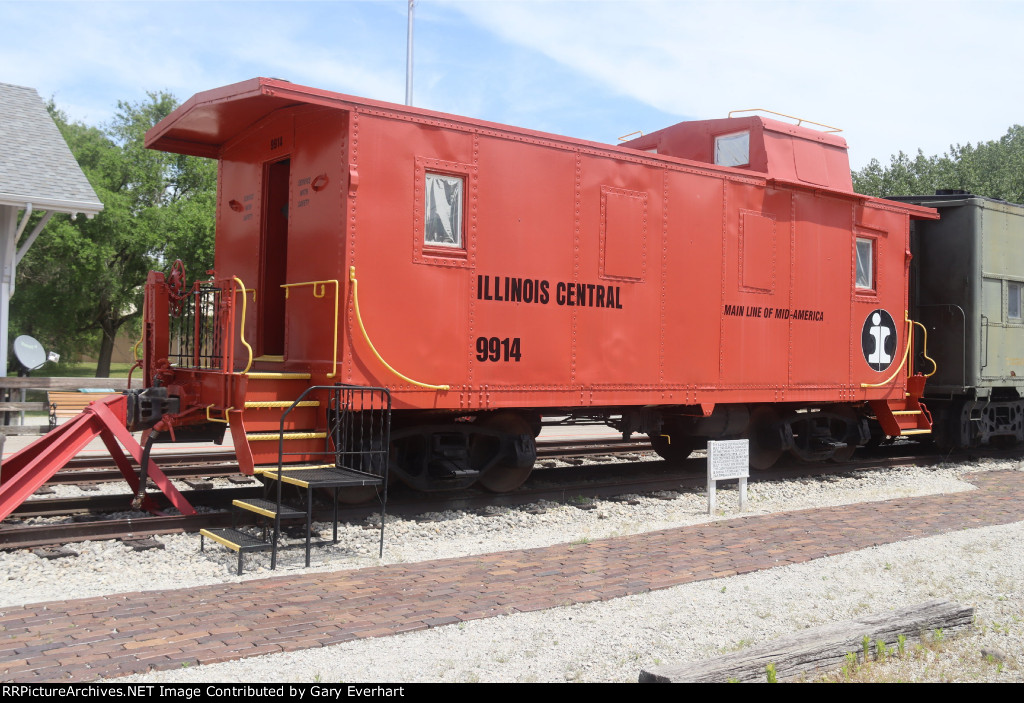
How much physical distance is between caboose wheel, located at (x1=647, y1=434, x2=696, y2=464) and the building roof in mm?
10053

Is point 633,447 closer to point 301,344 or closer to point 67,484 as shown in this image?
point 301,344

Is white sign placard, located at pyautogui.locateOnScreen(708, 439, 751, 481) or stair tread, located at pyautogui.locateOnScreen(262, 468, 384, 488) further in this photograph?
white sign placard, located at pyautogui.locateOnScreen(708, 439, 751, 481)

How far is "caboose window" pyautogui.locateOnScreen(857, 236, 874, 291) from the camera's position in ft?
36.4

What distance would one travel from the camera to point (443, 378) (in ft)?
24.8

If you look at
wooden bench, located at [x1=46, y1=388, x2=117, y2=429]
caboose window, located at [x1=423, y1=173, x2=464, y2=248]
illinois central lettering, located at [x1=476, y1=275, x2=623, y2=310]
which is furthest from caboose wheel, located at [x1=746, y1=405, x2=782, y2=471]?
wooden bench, located at [x1=46, y1=388, x2=117, y2=429]

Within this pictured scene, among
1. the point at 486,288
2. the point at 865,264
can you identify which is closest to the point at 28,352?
the point at 486,288

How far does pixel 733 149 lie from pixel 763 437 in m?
3.67

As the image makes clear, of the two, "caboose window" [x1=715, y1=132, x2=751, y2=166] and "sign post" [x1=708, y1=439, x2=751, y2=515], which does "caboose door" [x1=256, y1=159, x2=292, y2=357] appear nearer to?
"sign post" [x1=708, y1=439, x2=751, y2=515]

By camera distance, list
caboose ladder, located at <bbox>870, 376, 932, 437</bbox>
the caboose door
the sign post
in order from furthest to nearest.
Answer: caboose ladder, located at <bbox>870, 376, 932, 437</bbox>
the caboose door
the sign post

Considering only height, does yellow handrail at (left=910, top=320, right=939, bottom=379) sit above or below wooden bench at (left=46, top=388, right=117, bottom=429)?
above

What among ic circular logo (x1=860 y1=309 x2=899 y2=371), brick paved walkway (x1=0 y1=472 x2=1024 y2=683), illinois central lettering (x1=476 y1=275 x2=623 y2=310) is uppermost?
illinois central lettering (x1=476 y1=275 x2=623 y2=310)

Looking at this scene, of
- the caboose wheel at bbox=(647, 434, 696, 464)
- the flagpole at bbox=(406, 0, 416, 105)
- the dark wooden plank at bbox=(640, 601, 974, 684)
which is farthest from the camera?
the flagpole at bbox=(406, 0, 416, 105)

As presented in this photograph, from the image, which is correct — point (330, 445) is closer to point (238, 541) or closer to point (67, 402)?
point (238, 541)

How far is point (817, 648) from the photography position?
3.82 meters
